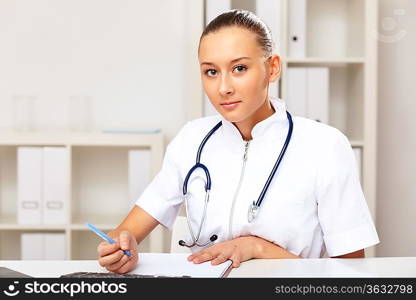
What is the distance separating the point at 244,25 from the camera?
116 cm

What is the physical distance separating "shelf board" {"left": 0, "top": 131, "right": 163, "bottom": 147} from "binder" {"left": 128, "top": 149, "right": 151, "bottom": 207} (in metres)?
0.05

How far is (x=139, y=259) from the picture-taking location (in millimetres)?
1006

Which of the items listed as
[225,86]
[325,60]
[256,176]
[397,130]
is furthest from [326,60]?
[225,86]

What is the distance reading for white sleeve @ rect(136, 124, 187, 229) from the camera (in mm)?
1305

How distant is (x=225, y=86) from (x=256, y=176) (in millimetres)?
230

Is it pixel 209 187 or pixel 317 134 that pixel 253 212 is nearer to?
pixel 209 187

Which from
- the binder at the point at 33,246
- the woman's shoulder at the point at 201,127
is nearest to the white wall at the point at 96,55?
the binder at the point at 33,246

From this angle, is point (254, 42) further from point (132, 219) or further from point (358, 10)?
point (358, 10)

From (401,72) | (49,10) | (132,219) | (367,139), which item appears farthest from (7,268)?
(401,72)

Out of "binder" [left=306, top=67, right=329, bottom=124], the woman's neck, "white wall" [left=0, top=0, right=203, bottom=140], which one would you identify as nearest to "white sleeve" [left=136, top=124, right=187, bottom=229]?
the woman's neck

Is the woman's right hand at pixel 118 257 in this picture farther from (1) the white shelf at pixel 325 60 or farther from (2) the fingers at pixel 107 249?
(1) the white shelf at pixel 325 60

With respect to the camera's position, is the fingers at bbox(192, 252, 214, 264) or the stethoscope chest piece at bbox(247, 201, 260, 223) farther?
the stethoscope chest piece at bbox(247, 201, 260, 223)

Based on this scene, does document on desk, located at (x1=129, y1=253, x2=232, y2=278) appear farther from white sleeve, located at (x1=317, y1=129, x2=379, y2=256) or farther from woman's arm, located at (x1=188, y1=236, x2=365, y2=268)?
white sleeve, located at (x1=317, y1=129, x2=379, y2=256)

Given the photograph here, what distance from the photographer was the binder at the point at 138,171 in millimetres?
2414
